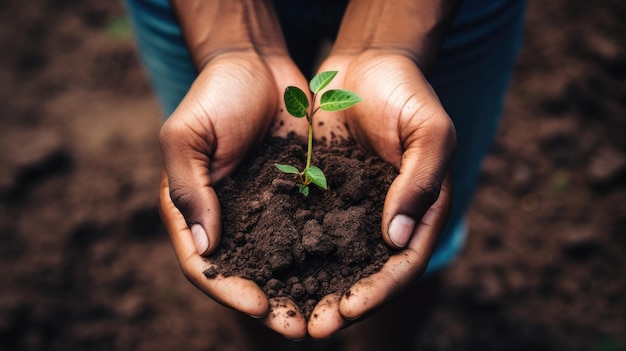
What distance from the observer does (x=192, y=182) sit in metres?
1.66

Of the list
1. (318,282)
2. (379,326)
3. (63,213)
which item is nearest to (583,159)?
(379,326)

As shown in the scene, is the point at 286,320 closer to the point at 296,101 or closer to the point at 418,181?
the point at 418,181

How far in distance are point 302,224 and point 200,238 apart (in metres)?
0.33

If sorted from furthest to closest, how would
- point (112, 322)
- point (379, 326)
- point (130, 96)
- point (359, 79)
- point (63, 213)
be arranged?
1. point (130, 96)
2. point (63, 213)
3. point (112, 322)
4. point (379, 326)
5. point (359, 79)

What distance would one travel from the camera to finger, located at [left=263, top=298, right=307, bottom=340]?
4.98 feet

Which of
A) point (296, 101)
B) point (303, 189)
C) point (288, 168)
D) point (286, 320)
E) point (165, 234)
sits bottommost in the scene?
point (165, 234)

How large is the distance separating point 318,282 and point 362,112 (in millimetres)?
609

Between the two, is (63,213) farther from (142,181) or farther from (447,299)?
(447,299)

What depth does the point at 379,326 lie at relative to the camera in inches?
106

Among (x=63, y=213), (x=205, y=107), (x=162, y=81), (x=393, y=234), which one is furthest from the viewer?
(x=63, y=213)

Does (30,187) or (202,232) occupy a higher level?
(202,232)

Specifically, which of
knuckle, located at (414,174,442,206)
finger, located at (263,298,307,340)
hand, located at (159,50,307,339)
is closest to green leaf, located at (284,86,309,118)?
hand, located at (159,50,307,339)

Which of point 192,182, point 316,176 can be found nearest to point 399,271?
point 316,176

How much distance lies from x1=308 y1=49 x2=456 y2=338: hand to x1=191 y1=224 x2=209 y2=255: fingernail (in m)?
0.39
